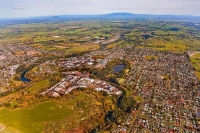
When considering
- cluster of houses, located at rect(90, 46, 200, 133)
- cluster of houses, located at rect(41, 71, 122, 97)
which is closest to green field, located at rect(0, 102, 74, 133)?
cluster of houses, located at rect(41, 71, 122, 97)

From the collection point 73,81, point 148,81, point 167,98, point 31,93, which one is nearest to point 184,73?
A: point 148,81

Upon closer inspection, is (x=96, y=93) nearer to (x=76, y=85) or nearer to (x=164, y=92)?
(x=76, y=85)

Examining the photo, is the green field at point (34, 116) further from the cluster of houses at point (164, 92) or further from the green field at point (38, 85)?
the cluster of houses at point (164, 92)

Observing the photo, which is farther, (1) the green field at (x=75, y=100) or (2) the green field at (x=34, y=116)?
(1) the green field at (x=75, y=100)

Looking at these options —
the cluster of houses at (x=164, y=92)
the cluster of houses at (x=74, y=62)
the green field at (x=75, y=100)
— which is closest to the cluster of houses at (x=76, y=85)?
the green field at (x=75, y=100)

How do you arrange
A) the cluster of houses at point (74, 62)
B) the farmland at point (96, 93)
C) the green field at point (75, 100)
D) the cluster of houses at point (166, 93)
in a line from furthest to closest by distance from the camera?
the cluster of houses at point (74, 62) < the green field at point (75, 100) < the farmland at point (96, 93) < the cluster of houses at point (166, 93)

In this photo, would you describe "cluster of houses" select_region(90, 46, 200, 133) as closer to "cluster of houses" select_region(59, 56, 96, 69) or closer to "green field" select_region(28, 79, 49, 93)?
"cluster of houses" select_region(59, 56, 96, 69)
